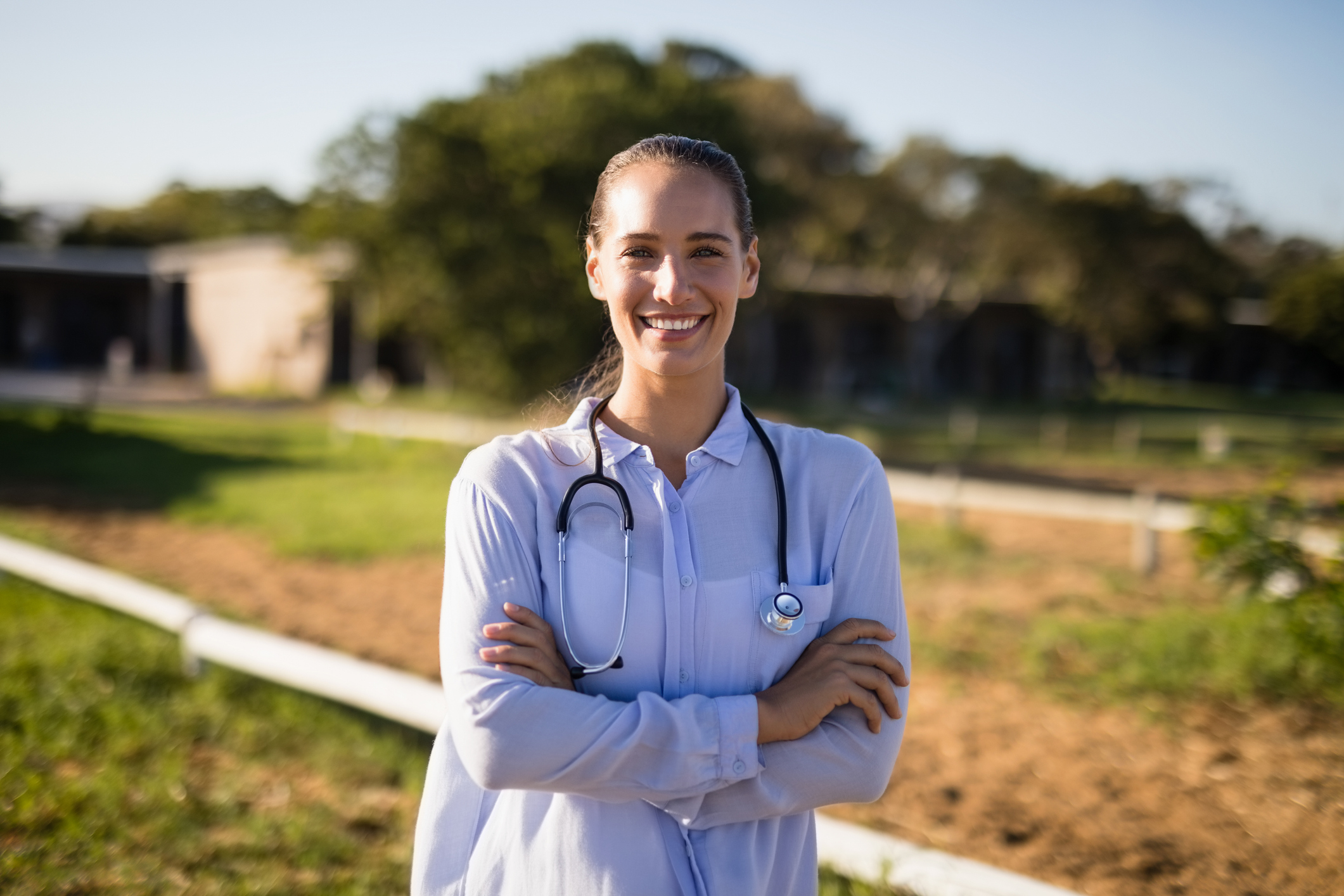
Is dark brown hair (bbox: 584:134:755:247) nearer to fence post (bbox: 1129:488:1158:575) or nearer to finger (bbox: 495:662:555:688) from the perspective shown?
finger (bbox: 495:662:555:688)

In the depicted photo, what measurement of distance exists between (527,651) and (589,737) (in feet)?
0.60

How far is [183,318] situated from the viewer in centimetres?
3734

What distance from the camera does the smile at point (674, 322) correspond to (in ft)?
5.97

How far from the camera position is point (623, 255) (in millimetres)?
1837

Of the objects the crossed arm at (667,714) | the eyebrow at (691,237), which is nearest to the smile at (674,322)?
the eyebrow at (691,237)

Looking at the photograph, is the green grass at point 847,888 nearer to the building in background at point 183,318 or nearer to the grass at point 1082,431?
the grass at point 1082,431

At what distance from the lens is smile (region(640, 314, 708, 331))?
1818 mm

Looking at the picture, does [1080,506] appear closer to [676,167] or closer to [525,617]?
[676,167]

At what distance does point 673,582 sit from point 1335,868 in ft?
9.64

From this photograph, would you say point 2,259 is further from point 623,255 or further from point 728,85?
point 623,255

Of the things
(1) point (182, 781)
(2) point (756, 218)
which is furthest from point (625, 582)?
(2) point (756, 218)

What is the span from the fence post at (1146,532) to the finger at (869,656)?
694cm

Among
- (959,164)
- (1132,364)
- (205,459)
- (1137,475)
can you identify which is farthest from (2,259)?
(1132,364)

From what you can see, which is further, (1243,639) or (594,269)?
(1243,639)
